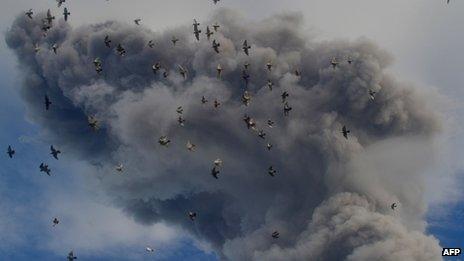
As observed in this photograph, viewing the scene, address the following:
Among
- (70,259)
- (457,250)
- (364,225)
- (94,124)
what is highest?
(364,225)

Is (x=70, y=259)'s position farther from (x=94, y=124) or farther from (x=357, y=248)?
(x=357, y=248)

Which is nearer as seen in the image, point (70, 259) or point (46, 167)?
point (46, 167)

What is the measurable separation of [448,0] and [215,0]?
26132 mm

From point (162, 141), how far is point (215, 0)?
18061mm

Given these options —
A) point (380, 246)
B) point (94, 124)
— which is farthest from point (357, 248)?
point (94, 124)

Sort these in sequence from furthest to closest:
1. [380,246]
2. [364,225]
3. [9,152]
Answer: [364,225] < [380,246] < [9,152]

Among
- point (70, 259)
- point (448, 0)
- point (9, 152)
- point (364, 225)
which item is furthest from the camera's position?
point (364, 225)

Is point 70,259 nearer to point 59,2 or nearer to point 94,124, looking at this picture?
point 94,124

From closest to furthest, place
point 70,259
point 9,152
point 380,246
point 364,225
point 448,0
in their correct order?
point 448,0 < point 9,152 < point 70,259 < point 380,246 < point 364,225

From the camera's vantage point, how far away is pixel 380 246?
9675cm

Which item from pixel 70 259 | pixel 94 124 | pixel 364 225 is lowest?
pixel 70 259

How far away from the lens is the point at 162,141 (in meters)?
70.0

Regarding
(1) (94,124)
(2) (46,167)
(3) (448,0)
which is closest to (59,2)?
(1) (94,124)

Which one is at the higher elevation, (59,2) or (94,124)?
(59,2)
